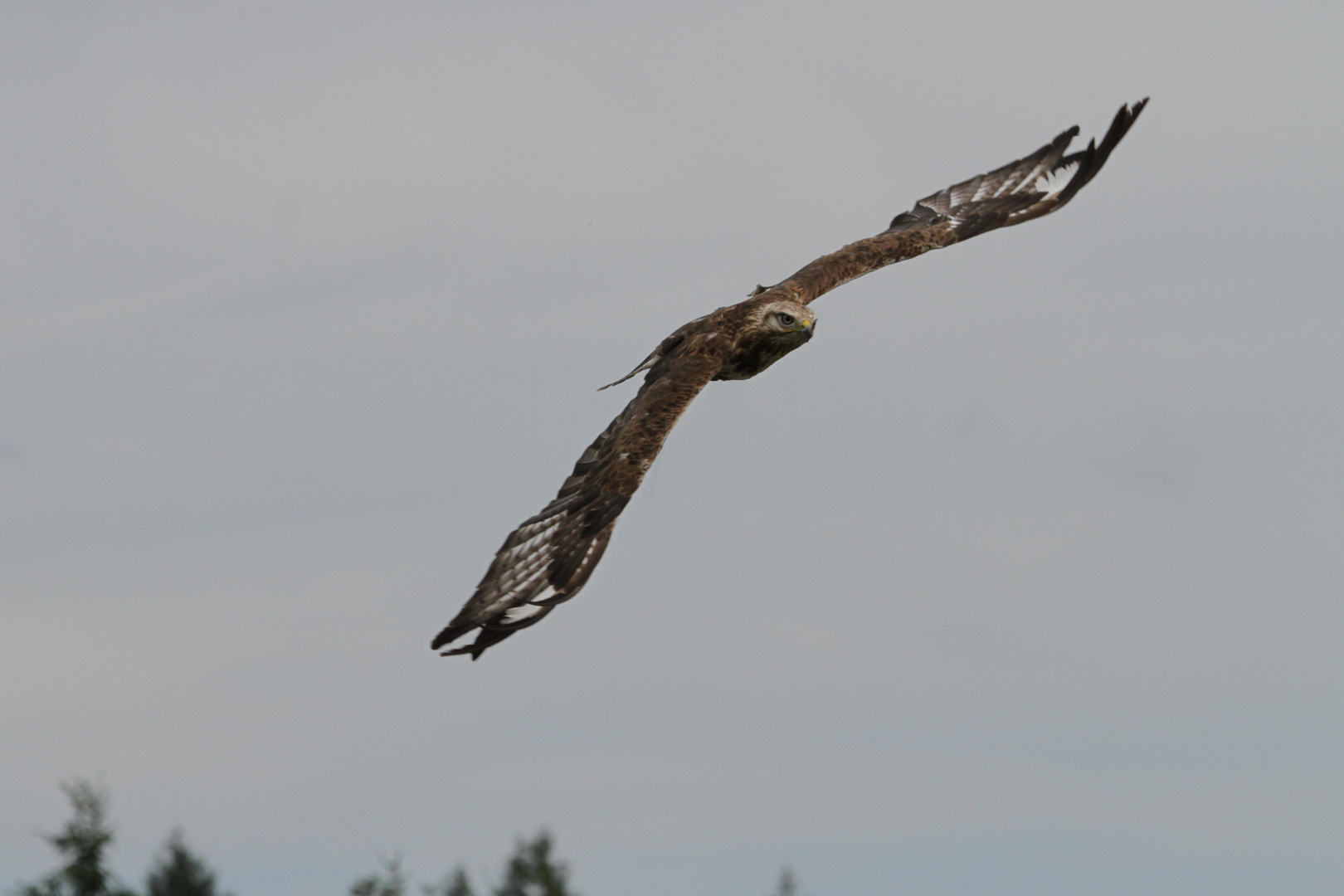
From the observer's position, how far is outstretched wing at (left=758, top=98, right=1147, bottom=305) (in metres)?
25.8

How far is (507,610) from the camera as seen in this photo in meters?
18.8

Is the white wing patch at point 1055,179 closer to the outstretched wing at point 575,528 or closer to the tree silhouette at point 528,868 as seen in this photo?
the outstretched wing at point 575,528

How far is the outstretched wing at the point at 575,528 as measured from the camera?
18641 millimetres

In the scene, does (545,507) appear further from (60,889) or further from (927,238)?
(60,889)

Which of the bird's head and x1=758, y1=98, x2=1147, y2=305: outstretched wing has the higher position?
x1=758, y1=98, x2=1147, y2=305: outstretched wing

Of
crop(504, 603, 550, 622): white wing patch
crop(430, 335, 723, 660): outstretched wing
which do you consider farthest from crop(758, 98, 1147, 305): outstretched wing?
crop(504, 603, 550, 622): white wing patch

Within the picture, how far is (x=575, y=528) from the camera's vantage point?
65.5 feet

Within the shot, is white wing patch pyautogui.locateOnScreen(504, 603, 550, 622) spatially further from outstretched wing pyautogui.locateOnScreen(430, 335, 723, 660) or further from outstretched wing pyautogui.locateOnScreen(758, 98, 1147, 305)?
outstretched wing pyautogui.locateOnScreen(758, 98, 1147, 305)

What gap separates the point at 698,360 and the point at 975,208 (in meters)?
8.20

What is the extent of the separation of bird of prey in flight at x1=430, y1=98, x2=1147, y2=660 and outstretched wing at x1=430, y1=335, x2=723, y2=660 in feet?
0.04

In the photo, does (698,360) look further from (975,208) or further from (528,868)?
(528,868)

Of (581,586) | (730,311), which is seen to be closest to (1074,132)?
(730,311)

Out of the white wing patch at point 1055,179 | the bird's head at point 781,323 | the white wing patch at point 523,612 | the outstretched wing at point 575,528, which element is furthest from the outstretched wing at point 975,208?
the white wing patch at point 523,612

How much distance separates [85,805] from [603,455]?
3627cm
